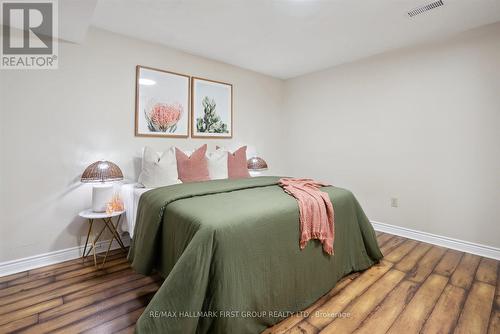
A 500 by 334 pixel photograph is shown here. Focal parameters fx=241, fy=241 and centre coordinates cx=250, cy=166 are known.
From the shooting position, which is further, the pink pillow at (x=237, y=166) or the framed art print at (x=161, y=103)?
the pink pillow at (x=237, y=166)

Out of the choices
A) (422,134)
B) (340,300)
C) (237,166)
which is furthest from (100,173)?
(422,134)

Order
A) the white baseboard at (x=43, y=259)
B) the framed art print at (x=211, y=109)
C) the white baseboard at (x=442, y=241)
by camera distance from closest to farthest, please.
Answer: the white baseboard at (x=43, y=259), the white baseboard at (x=442, y=241), the framed art print at (x=211, y=109)

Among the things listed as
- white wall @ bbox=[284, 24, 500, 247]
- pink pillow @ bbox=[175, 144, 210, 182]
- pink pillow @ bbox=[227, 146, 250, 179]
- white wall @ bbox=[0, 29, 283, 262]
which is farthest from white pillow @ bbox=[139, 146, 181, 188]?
white wall @ bbox=[284, 24, 500, 247]

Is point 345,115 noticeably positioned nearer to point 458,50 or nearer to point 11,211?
point 458,50

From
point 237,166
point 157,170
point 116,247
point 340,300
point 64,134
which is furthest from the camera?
point 237,166

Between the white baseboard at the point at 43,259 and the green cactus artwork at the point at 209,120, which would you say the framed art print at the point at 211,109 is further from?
the white baseboard at the point at 43,259

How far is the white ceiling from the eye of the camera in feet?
7.02

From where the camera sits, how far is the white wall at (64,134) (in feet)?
6.98

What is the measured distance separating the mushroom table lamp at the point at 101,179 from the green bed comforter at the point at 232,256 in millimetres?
482

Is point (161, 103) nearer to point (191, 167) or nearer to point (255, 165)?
point (191, 167)

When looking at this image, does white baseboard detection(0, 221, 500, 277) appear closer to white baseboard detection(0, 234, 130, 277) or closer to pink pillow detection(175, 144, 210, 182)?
white baseboard detection(0, 234, 130, 277)

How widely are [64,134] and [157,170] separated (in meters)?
0.94

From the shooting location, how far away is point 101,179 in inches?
87.6

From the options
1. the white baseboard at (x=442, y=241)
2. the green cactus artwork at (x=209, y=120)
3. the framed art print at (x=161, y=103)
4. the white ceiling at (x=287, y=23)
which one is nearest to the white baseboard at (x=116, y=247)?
the white baseboard at (x=442, y=241)
